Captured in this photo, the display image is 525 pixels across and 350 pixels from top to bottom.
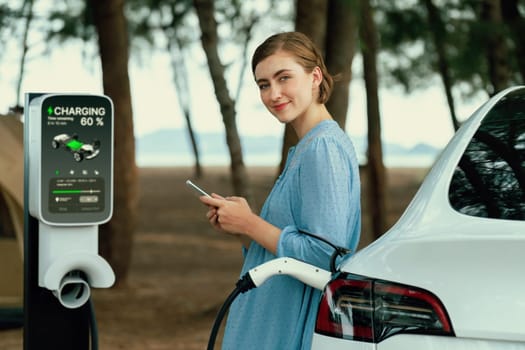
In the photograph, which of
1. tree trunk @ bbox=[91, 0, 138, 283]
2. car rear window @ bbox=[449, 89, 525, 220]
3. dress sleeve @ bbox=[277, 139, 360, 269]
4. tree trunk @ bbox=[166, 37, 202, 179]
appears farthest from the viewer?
tree trunk @ bbox=[166, 37, 202, 179]

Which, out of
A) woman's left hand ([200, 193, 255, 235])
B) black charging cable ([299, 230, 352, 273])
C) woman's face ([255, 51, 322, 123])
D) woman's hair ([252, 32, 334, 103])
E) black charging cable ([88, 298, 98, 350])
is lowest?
black charging cable ([88, 298, 98, 350])

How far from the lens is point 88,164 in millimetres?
3656

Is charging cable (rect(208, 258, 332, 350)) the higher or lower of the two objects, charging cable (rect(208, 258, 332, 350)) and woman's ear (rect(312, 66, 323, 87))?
the lower

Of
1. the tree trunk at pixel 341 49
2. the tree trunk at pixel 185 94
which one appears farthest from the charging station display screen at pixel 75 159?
the tree trunk at pixel 185 94

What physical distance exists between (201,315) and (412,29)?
8665 millimetres

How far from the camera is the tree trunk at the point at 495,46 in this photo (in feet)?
42.4

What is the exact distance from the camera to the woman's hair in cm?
302

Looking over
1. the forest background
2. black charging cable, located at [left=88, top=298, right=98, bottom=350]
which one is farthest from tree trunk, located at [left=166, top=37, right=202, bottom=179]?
black charging cable, located at [left=88, top=298, right=98, bottom=350]

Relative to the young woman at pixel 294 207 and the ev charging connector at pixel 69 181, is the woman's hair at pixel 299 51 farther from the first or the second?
the ev charging connector at pixel 69 181

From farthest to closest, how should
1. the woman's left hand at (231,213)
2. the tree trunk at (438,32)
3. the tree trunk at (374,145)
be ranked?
1. the tree trunk at (438,32)
2. the tree trunk at (374,145)
3. the woman's left hand at (231,213)

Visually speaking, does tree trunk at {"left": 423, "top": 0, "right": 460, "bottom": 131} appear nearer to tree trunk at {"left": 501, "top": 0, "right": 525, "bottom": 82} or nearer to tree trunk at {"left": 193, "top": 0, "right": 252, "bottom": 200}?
tree trunk at {"left": 501, "top": 0, "right": 525, "bottom": 82}

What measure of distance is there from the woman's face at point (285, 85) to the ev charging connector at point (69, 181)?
892mm

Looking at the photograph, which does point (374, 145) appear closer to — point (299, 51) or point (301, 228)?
point (299, 51)

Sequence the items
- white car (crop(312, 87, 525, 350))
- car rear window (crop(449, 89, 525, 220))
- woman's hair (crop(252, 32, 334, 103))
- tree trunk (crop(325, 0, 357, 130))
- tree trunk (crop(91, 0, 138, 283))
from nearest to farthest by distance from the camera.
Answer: white car (crop(312, 87, 525, 350)) < car rear window (crop(449, 89, 525, 220)) < woman's hair (crop(252, 32, 334, 103)) < tree trunk (crop(325, 0, 357, 130)) < tree trunk (crop(91, 0, 138, 283))
